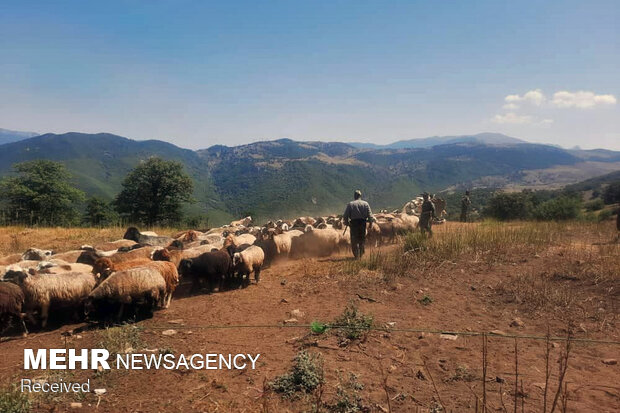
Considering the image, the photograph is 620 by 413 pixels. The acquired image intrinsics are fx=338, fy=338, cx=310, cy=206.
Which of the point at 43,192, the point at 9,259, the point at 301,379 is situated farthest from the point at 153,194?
the point at 301,379

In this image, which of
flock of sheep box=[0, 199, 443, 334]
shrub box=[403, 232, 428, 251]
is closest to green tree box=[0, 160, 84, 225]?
flock of sheep box=[0, 199, 443, 334]

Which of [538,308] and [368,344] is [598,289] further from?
[368,344]

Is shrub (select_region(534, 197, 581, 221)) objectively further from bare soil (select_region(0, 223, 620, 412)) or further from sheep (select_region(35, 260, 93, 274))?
sheep (select_region(35, 260, 93, 274))

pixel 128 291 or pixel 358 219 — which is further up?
pixel 358 219

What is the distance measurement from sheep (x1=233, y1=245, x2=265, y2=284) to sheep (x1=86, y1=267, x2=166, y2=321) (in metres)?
2.10

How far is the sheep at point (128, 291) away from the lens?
618 centimetres

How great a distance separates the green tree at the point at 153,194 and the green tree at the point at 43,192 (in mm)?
5480

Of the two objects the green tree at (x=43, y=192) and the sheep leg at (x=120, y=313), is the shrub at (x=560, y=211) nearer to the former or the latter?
the sheep leg at (x=120, y=313)

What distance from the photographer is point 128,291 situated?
627cm

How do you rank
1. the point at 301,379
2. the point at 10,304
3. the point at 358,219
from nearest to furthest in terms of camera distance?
the point at 301,379
the point at 10,304
the point at 358,219

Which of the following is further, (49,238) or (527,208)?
(527,208)

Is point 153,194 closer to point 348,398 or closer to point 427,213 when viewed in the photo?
point 427,213

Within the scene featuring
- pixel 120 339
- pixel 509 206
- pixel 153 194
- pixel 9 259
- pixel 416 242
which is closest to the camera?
pixel 120 339

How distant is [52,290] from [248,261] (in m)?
3.99
